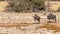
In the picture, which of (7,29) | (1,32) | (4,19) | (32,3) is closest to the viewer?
(1,32)

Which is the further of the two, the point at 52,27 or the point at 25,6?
the point at 25,6

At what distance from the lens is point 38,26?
83.2 ft

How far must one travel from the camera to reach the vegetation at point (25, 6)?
132 feet

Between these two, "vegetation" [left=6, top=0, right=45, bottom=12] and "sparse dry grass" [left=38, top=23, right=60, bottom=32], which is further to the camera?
"vegetation" [left=6, top=0, right=45, bottom=12]

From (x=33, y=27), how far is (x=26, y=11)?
1438 cm

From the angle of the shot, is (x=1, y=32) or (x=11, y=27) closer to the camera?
(x=1, y=32)

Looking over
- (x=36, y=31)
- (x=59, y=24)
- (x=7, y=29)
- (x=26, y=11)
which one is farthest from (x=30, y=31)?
(x=26, y=11)

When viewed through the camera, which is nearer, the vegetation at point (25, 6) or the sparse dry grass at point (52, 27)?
the sparse dry grass at point (52, 27)

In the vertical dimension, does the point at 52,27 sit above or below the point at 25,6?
above

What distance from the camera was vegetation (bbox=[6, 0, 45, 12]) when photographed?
132 ft

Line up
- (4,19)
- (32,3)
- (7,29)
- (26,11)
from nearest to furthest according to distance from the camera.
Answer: (7,29)
(4,19)
(26,11)
(32,3)

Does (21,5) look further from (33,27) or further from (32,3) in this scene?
(33,27)

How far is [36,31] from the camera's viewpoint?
2327cm

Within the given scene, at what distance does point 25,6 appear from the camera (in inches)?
1613
